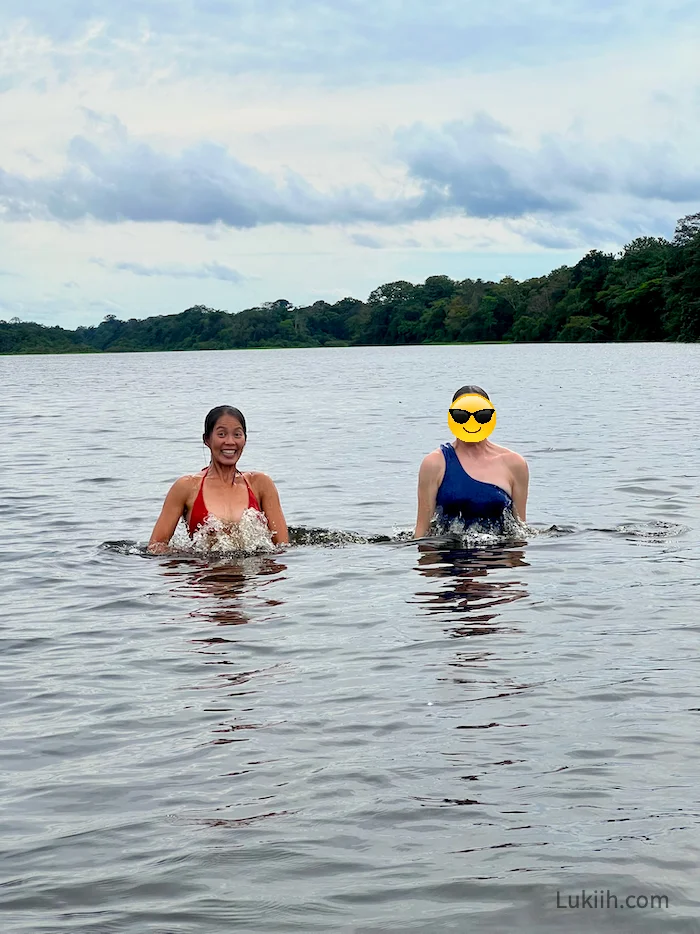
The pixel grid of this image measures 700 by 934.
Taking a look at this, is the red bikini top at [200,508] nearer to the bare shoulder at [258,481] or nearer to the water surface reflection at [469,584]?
the bare shoulder at [258,481]

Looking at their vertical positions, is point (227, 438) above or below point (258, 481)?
above

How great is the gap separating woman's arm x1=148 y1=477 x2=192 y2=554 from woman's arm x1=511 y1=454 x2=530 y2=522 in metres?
2.87

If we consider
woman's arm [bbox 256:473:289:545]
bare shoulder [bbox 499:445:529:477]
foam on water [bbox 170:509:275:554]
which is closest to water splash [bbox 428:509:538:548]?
bare shoulder [bbox 499:445:529:477]

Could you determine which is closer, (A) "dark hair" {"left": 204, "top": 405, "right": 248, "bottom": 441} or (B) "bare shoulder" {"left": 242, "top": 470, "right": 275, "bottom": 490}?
(A) "dark hair" {"left": 204, "top": 405, "right": 248, "bottom": 441}

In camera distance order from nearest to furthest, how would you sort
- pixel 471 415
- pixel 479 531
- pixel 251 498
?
pixel 471 415 → pixel 251 498 → pixel 479 531

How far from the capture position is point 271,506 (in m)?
11.5

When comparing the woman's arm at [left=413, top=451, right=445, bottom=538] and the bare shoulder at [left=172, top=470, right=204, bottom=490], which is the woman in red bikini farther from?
the woman's arm at [left=413, top=451, right=445, bottom=538]

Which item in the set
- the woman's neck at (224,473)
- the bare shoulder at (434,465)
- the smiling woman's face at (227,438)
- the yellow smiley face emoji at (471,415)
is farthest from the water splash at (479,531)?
the smiling woman's face at (227,438)

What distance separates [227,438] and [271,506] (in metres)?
1.04

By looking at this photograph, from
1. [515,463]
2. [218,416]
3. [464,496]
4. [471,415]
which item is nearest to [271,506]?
[218,416]

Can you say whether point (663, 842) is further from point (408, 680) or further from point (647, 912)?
point (408, 680)

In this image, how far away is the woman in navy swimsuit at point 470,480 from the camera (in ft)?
37.1

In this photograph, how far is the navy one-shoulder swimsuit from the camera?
1130 cm

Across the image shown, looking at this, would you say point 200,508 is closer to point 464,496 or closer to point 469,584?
point 464,496
